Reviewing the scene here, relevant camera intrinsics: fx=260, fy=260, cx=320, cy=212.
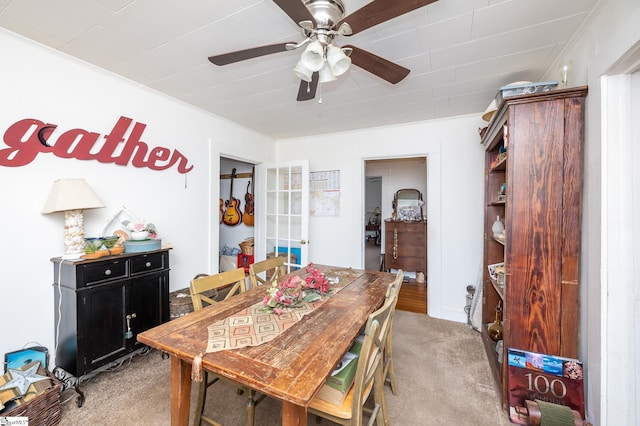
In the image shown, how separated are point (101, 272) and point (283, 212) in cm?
220

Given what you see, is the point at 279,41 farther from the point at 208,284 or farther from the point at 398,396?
the point at 398,396

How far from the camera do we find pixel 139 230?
2180 millimetres

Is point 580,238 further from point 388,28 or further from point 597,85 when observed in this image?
point 388,28

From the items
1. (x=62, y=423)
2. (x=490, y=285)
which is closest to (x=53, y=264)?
(x=62, y=423)

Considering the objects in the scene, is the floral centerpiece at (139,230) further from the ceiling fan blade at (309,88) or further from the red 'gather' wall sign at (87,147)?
the ceiling fan blade at (309,88)

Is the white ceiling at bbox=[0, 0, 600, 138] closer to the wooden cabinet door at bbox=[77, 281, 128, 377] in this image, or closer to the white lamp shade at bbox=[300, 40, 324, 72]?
the white lamp shade at bbox=[300, 40, 324, 72]

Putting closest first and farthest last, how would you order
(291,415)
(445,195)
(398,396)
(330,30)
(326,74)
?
(291,415)
(330,30)
(326,74)
(398,396)
(445,195)

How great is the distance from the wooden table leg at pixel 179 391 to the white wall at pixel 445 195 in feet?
8.60

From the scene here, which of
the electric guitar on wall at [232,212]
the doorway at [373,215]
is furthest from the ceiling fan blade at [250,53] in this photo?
the doorway at [373,215]

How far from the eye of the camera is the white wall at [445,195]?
3.01 metres

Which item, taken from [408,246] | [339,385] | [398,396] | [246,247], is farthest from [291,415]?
[408,246]

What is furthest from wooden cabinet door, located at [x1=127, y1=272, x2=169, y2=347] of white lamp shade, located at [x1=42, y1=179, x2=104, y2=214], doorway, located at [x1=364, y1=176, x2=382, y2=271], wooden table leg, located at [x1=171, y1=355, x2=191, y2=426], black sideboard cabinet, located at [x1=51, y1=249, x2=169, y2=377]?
doorway, located at [x1=364, y1=176, x2=382, y2=271]

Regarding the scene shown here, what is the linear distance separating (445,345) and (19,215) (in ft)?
11.6

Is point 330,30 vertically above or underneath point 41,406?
above
